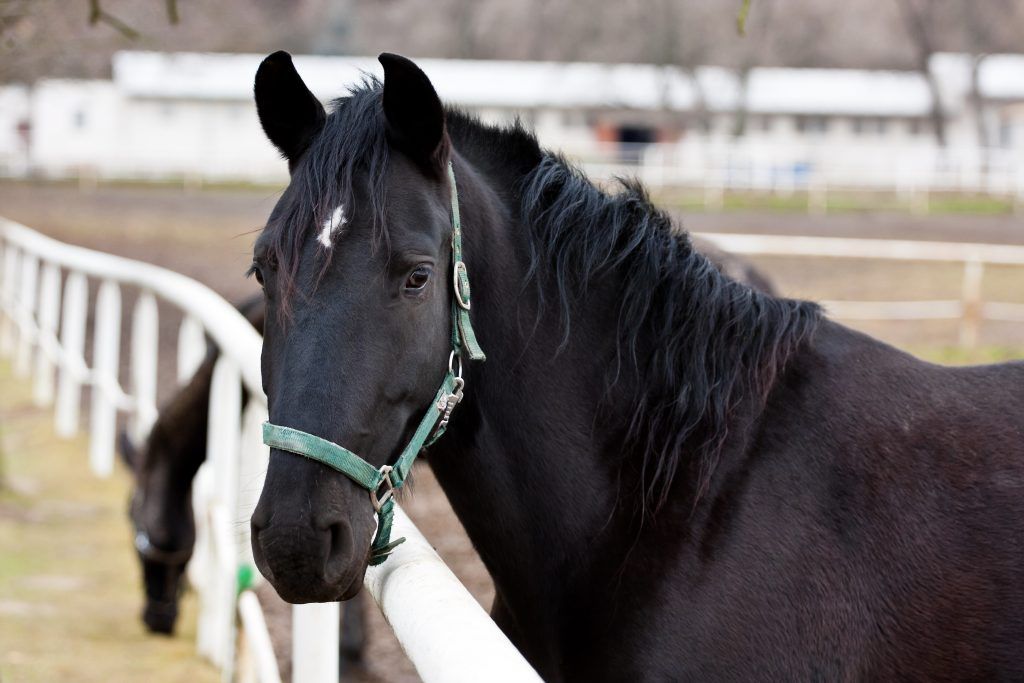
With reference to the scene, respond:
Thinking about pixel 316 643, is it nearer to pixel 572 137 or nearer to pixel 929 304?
pixel 929 304

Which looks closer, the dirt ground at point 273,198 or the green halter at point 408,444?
the green halter at point 408,444

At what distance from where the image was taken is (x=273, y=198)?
12.5m

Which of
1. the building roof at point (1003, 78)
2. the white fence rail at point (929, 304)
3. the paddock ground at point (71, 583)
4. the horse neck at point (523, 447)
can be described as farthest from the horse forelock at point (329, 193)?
the building roof at point (1003, 78)

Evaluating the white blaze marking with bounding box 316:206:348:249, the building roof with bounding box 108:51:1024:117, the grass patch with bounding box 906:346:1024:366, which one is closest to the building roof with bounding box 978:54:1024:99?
the building roof with bounding box 108:51:1024:117

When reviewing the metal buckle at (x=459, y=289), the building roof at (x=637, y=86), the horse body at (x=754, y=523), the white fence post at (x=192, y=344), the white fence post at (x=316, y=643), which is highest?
the metal buckle at (x=459, y=289)

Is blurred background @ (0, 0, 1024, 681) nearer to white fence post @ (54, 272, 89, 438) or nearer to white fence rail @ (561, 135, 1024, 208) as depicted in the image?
white fence rail @ (561, 135, 1024, 208)

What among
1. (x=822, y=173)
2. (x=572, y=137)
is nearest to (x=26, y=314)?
(x=822, y=173)

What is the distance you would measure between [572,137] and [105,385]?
1611 inches

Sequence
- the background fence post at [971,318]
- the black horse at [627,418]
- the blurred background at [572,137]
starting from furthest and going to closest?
the background fence post at [971,318], the blurred background at [572,137], the black horse at [627,418]

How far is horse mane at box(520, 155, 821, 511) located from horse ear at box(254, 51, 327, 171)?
0.54 metres

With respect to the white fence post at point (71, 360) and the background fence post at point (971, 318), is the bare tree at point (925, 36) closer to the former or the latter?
the background fence post at point (971, 318)

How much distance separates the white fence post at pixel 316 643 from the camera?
2281mm

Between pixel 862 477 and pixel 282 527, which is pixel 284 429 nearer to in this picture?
pixel 282 527

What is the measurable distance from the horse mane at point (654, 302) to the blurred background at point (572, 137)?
6.3 inches
